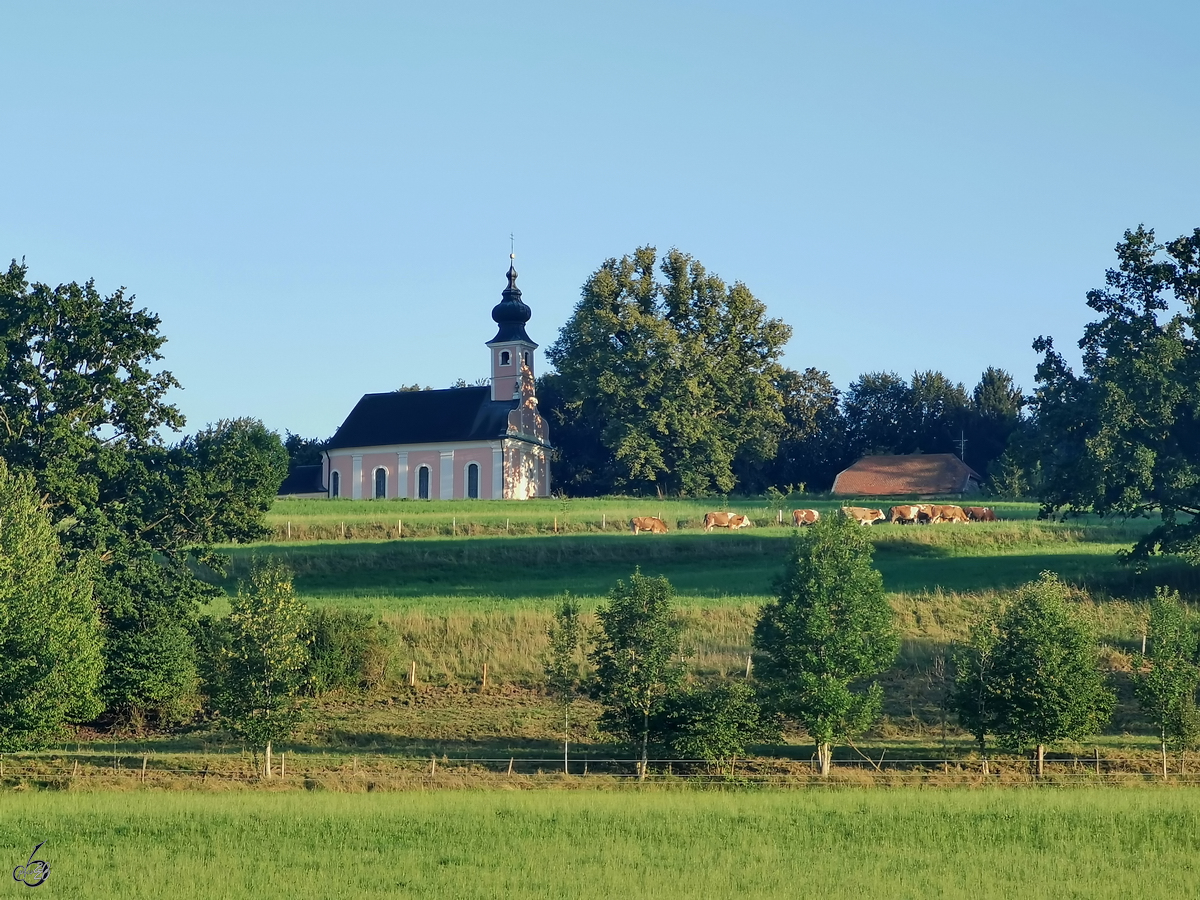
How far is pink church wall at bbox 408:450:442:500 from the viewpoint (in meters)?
105

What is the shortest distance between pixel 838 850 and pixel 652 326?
230 feet

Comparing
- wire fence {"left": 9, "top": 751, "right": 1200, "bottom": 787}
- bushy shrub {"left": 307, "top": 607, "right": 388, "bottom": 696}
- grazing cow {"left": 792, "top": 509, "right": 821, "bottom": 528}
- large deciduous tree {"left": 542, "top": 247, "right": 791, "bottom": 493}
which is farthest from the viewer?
large deciduous tree {"left": 542, "top": 247, "right": 791, "bottom": 493}

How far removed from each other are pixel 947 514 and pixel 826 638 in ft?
129

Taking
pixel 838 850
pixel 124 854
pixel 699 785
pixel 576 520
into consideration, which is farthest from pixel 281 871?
pixel 576 520

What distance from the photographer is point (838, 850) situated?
2948 cm

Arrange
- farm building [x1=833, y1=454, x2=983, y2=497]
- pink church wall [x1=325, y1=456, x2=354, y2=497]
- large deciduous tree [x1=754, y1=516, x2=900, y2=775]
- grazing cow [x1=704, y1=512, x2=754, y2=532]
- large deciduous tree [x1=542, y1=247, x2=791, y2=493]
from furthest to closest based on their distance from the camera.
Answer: farm building [x1=833, y1=454, x2=983, y2=497] < pink church wall [x1=325, y1=456, x2=354, y2=497] < large deciduous tree [x1=542, y1=247, x2=791, y2=493] < grazing cow [x1=704, y1=512, x2=754, y2=532] < large deciduous tree [x1=754, y1=516, x2=900, y2=775]

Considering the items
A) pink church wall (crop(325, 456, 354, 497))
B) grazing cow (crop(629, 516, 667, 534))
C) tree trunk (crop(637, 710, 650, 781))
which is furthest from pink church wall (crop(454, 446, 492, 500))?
tree trunk (crop(637, 710, 650, 781))

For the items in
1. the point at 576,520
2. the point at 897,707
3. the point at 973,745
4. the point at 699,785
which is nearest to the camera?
the point at 699,785

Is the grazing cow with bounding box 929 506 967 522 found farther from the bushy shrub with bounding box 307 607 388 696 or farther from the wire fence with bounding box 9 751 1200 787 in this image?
the wire fence with bounding box 9 751 1200 787

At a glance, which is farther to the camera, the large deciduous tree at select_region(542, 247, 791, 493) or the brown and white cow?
the large deciduous tree at select_region(542, 247, 791, 493)

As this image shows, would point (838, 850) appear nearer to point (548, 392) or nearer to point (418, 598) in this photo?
point (418, 598)

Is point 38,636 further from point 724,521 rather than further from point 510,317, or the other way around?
point 510,317

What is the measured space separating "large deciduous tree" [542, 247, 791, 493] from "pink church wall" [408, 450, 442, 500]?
9.65 metres

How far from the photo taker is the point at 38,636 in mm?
40406
